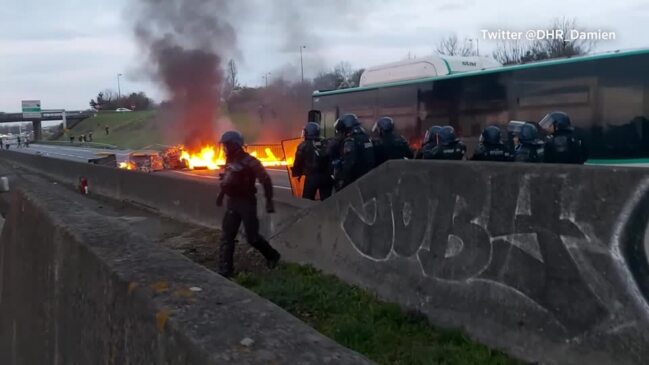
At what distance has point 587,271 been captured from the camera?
4.16 metres

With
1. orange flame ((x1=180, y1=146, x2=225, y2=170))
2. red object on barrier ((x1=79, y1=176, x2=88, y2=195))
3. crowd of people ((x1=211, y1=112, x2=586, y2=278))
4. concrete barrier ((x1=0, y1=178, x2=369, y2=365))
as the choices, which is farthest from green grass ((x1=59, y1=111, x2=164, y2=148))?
concrete barrier ((x1=0, y1=178, x2=369, y2=365))

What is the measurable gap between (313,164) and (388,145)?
1.24m

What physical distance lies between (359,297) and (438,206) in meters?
1.40

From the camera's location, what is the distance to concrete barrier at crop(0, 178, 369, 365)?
2084mm

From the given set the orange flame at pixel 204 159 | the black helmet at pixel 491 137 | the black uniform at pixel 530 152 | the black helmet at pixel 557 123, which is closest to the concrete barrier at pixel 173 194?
the black helmet at pixel 491 137

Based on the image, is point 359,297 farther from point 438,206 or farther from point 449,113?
point 449,113

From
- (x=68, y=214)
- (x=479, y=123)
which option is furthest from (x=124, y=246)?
(x=479, y=123)

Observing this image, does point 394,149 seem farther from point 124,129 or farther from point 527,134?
point 124,129

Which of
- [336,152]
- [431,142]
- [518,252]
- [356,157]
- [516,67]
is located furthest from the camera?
[516,67]

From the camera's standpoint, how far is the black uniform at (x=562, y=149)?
316 inches

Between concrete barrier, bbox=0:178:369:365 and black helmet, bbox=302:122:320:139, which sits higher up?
black helmet, bbox=302:122:320:139

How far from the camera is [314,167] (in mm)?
9891

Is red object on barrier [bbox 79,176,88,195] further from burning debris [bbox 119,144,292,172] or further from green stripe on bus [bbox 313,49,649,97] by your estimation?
green stripe on bus [bbox 313,49,649,97]

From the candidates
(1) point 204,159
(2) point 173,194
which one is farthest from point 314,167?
(1) point 204,159
